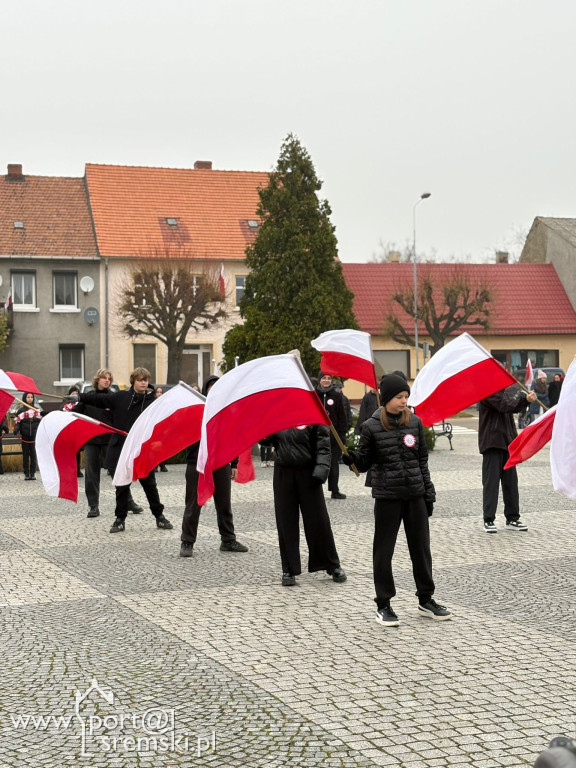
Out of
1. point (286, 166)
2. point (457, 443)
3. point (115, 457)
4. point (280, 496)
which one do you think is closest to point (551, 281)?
point (286, 166)

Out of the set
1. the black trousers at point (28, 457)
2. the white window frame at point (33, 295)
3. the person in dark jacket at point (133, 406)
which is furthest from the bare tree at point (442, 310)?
the person in dark jacket at point (133, 406)

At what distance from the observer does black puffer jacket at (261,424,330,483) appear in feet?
30.8

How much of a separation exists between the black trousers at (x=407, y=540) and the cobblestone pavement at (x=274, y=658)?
11.1 inches

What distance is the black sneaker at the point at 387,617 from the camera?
748 centimetres

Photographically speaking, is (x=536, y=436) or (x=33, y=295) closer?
(x=536, y=436)

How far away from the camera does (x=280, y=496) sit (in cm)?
942

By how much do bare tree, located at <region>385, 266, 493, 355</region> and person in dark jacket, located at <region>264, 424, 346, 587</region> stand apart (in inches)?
1482

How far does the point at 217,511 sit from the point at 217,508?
0.05 m

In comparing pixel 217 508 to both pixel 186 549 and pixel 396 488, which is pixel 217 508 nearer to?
pixel 186 549

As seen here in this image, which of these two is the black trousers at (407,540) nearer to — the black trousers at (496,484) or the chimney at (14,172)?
the black trousers at (496,484)

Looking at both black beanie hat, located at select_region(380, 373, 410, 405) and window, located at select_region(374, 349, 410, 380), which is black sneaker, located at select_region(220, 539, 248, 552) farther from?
window, located at select_region(374, 349, 410, 380)

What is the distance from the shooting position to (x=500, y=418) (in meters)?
12.2

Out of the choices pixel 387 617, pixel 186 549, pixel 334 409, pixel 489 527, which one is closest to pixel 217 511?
pixel 186 549

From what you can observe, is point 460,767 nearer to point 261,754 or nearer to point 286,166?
point 261,754
